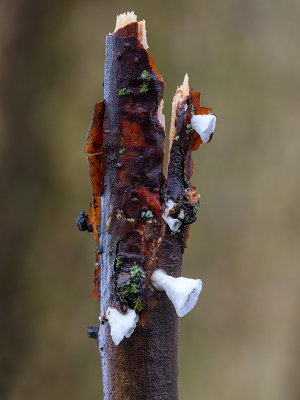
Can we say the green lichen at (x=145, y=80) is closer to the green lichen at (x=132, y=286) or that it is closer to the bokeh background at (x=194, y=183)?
the green lichen at (x=132, y=286)

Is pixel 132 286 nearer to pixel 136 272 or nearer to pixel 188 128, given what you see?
pixel 136 272

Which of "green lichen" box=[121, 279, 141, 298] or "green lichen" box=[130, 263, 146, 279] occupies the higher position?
"green lichen" box=[130, 263, 146, 279]

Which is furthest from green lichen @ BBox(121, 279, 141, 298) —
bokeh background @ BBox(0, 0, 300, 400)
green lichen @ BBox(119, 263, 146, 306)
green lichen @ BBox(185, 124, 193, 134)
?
bokeh background @ BBox(0, 0, 300, 400)

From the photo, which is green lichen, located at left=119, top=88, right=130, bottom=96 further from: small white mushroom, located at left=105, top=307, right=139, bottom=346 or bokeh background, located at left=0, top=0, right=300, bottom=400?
bokeh background, located at left=0, top=0, right=300, bottom=400

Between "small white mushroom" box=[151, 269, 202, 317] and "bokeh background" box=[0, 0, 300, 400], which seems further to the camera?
"bokeh background" box=[0, 0, 300, 400]

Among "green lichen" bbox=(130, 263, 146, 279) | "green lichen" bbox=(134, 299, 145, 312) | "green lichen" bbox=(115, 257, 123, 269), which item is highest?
"green lichen" bbox=(115, 257, 123, 269)
